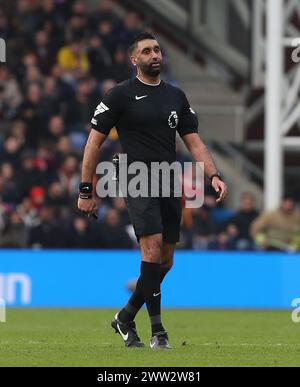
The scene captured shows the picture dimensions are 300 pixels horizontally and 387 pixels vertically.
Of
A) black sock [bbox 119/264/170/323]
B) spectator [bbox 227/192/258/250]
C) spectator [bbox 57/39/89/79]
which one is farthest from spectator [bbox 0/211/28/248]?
black sock [bbox 119/264/170/323]

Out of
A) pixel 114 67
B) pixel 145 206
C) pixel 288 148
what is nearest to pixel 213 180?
pixel 145 206

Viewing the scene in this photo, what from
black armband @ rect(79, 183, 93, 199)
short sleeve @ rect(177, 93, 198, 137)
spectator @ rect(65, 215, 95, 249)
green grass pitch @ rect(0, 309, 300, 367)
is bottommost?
green grass pitch @ rect(0, 309, 300, 367)

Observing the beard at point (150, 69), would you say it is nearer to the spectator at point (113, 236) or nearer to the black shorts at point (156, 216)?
the black shorts at point (156, 216)

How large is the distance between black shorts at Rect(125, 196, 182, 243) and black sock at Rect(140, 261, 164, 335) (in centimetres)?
27

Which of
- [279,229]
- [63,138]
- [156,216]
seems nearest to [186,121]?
[156,216]

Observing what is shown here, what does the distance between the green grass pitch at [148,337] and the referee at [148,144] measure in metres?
0.58

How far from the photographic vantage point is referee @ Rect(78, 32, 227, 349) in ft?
34.9

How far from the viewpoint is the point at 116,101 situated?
10.7 metres

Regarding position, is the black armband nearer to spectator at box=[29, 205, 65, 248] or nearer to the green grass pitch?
the green grass pitch

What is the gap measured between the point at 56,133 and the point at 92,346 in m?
11.1

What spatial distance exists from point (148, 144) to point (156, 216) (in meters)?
0.60

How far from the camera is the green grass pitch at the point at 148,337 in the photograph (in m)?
9.79
